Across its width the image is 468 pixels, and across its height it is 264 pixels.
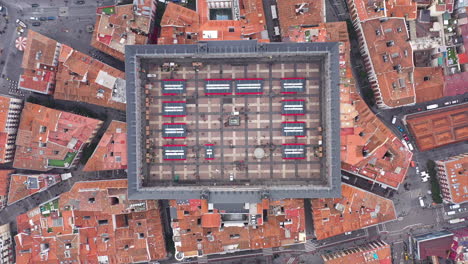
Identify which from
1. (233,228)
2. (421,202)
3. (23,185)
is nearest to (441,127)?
(421,202)

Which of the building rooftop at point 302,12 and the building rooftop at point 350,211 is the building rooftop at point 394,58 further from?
the building rooftop at point 350,211

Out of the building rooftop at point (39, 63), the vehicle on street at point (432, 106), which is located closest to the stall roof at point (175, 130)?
the building rooftop at point (39, 63)

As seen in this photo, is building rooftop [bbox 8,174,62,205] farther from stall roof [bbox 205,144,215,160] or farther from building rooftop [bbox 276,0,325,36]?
building rooftop [bbox 276,0,325,36]

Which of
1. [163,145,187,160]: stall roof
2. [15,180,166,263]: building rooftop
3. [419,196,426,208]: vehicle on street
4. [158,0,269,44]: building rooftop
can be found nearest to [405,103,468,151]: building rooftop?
[419,196,426,208]: vehicle on street

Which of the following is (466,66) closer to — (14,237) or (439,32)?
(439,32)

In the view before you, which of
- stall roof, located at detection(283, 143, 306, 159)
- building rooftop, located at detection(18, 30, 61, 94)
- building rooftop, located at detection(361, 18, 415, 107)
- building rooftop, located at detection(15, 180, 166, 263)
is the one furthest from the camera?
building rooftop, located at detection(18, 30, 61, 94)

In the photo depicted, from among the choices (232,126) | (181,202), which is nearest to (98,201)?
(181,202)
